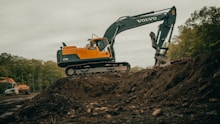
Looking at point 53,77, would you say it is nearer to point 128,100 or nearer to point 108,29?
point 108,29

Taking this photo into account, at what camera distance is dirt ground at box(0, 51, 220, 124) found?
8.45 m

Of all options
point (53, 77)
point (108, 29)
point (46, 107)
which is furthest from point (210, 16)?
point (53, 77)

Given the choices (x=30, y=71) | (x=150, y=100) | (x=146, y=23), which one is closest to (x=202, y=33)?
(x=146, y=23)

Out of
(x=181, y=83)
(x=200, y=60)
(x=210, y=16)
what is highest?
(x=210, y=16)

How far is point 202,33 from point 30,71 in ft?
210

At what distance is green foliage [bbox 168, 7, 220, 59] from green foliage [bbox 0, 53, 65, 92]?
53.7m

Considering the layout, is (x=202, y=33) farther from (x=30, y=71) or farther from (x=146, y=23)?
(x=30, y=71)

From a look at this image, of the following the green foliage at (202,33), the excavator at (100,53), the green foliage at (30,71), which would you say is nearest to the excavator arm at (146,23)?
the excavator at (100,53)

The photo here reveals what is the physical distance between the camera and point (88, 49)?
19203mm

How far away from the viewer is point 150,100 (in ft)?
35.9

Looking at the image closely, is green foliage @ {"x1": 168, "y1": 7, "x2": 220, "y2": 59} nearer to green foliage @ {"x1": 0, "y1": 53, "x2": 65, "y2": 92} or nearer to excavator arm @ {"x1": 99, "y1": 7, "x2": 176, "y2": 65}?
excavator arm @ {"x1": 99, "y1": 7, "x2": 176, "y2": 65}

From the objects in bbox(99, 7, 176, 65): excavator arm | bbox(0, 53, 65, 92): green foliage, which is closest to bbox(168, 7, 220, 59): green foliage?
bbox(99, 7, 176, 65): excavator arm

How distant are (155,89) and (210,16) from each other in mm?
38767

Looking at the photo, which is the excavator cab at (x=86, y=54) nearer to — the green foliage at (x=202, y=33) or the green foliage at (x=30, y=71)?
the green foliage at (x=202, y=33)
